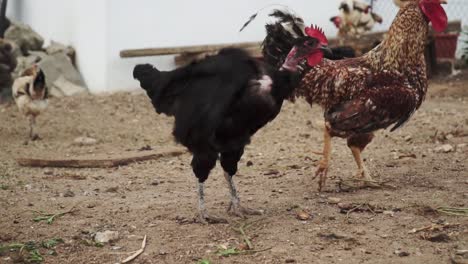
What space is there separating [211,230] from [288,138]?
151 inches

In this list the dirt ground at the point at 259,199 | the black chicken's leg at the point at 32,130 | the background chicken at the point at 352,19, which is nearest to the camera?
the dirt ground at the point at 259,199

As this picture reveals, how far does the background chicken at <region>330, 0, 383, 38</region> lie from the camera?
12.3m

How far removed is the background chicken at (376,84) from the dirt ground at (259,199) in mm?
559

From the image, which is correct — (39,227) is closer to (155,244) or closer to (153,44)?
(155,244)

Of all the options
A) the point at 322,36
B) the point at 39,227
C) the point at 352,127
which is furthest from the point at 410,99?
the point at 39,227

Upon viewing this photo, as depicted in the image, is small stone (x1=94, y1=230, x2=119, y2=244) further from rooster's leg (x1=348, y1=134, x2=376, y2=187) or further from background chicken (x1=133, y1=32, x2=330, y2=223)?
rooster's leg (x1=348, y1=134, x2=376, y2=187)

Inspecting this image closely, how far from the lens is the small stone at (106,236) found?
4699 millimetres

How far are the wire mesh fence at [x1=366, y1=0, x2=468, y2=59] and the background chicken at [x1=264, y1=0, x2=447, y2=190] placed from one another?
280 inches

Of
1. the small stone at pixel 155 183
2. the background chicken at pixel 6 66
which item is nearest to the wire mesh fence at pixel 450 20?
the background chicken at pixel 6 66

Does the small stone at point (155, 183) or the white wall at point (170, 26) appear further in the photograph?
the white wall at point (170, 26)

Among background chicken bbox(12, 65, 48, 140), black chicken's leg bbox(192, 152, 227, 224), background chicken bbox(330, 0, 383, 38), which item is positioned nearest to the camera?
black chicken's leg bbox(192, 152, 227, 224)

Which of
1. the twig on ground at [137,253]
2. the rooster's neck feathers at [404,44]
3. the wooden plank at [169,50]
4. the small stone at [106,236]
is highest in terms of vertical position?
the rooster's neck feathers at [404,44]

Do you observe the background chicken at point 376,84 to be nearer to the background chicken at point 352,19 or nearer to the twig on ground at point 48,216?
the twig on ground at point 48,216

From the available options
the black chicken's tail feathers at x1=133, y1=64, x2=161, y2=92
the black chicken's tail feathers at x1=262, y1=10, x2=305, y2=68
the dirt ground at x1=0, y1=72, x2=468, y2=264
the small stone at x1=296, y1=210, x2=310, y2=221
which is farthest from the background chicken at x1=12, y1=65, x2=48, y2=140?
the small stone at x1=296, y1=210, x2=310, y2=221
